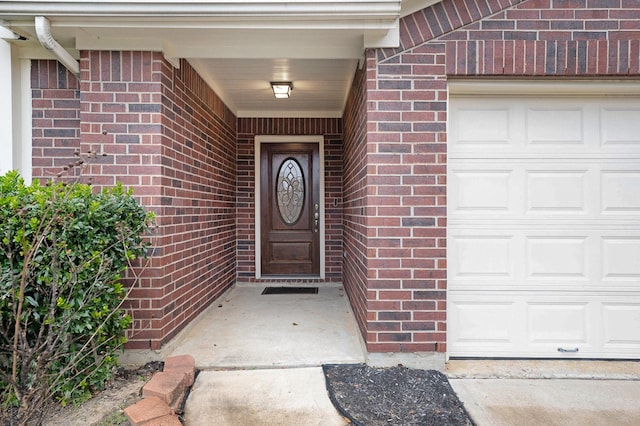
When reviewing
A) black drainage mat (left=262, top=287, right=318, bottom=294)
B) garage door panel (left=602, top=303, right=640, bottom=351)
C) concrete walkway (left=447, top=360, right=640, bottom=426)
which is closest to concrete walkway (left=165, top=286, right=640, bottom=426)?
concrete walkway (left=447, top=360, right=640, bottom=426)

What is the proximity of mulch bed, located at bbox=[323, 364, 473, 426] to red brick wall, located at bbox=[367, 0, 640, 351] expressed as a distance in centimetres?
20

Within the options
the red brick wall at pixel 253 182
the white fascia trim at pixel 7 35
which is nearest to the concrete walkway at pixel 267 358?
the red brick wall at pixel 253 182

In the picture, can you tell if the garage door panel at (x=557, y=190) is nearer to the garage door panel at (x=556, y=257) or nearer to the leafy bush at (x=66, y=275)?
the garage door panel at (x=556, y=257)

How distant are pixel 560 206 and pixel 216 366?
9.28ft

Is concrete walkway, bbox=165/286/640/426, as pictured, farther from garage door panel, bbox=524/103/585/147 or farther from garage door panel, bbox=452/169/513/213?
garage door panel, bbox=524/103/585/147

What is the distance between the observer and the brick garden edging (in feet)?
5.87

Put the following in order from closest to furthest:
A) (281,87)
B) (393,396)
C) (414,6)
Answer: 1. (393,396)
2. (414,6)
3. (281,87)

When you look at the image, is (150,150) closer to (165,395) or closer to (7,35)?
(7,35)

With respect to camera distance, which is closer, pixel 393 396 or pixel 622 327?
pixel 393 396

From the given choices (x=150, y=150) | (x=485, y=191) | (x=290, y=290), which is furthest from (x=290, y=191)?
(x=485, y=191)

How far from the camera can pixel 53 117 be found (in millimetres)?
2838

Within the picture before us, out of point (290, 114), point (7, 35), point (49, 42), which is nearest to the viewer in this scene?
point (49, 42)

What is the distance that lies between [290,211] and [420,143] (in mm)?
2789

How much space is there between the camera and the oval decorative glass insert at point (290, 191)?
4.95 m
